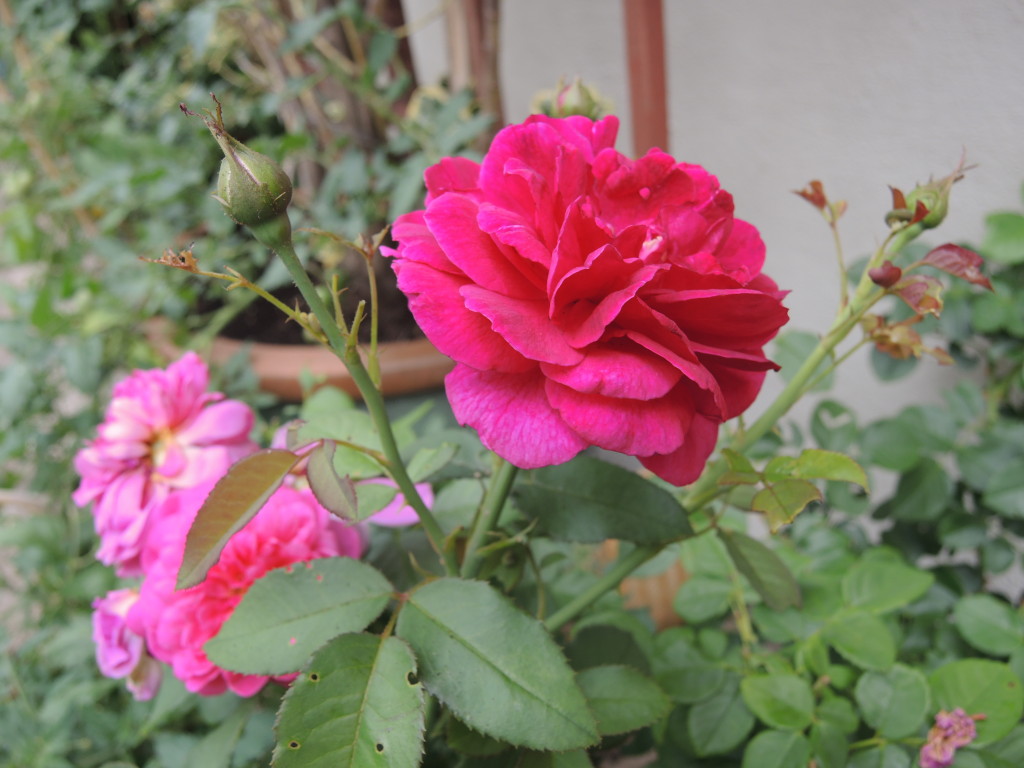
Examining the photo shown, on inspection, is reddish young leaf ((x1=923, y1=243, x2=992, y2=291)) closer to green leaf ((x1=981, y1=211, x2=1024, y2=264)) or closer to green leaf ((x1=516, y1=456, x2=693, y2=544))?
green leaf ((x1=516, y1=456, x2=693, y2=544))

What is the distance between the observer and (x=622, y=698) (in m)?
0.32

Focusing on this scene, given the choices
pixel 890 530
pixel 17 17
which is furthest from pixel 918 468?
pixel 17 17

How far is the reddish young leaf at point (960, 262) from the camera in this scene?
26 centimetres

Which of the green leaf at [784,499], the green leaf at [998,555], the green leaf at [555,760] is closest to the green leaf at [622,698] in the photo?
the green leaf at [555,760]

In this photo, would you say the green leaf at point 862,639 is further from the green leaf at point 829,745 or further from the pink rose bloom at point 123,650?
the pink rose bloom at point 123,650

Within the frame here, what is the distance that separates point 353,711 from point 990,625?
1.29ft

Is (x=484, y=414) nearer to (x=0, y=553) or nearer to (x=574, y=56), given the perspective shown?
(x=574, y=56)

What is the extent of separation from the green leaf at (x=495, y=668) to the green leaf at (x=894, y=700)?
0.74 feet

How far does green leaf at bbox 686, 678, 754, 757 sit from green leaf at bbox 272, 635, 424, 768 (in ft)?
0.75

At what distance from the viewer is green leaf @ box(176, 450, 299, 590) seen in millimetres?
227

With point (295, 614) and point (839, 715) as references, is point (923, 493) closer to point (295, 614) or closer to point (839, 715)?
point (839, 715)

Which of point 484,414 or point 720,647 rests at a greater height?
point 484,414

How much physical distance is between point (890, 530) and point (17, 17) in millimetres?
1293

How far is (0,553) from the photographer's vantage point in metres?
1.20
